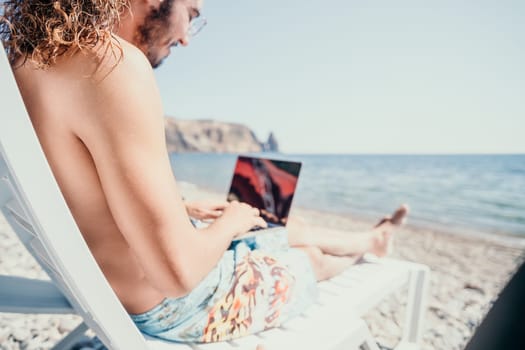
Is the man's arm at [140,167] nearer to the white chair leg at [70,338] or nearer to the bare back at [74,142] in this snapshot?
the bare back at [74,142]

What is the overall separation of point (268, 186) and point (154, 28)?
2.64 ft

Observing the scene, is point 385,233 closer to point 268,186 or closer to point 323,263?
point 323,263

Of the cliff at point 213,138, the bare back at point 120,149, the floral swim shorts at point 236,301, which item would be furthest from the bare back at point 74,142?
the cliff at point 213,138

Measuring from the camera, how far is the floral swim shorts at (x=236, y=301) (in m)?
1.09

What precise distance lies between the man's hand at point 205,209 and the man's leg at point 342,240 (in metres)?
0.34

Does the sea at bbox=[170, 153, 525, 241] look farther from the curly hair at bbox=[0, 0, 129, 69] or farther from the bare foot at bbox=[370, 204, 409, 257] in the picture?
the curly hair at bbox=[0, 0, 129, 69]

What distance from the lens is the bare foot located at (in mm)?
2080

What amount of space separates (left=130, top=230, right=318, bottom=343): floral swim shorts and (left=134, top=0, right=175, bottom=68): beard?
0.70 metres

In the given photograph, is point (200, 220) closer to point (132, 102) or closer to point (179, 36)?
point (179, 36)

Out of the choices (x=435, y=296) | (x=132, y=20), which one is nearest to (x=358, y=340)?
(x=132, y=20)

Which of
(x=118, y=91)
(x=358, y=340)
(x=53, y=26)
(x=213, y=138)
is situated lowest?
(x=358, y=340)

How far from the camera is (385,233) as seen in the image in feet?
7.22

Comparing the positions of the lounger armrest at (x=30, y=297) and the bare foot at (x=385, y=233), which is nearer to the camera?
the lounger armrest at (x=30, y=297)

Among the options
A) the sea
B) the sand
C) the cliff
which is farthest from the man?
the cliff
